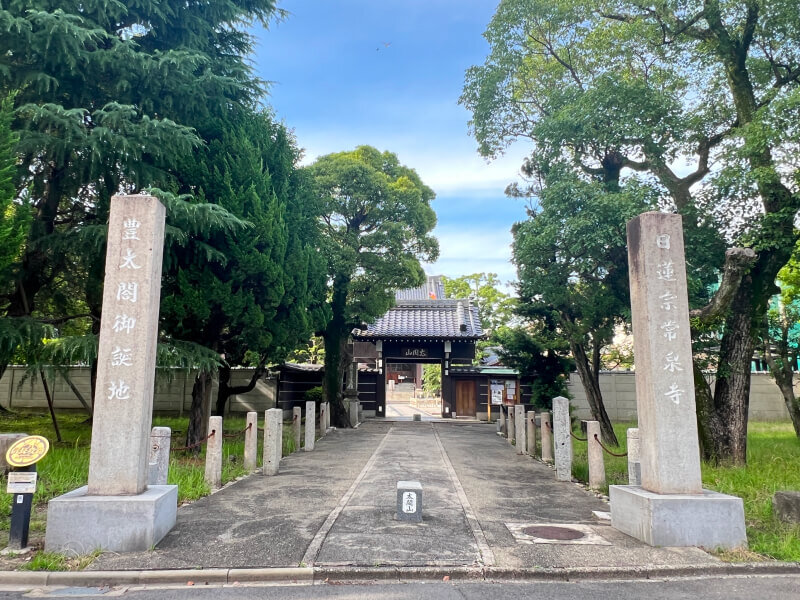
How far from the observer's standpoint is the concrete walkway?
16.1 ft

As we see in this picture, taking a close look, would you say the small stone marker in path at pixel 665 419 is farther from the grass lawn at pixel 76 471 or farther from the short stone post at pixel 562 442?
the grass lawn at pixel 76 471

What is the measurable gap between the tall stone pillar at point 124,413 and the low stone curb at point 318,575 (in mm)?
548

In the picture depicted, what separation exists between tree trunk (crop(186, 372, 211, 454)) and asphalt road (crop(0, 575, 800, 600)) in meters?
7.34

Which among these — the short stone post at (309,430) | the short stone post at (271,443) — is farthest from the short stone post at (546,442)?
the short stone post at (271,443)

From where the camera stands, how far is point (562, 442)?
942cm

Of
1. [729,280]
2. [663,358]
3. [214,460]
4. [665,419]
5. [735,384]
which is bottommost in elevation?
[214,460]

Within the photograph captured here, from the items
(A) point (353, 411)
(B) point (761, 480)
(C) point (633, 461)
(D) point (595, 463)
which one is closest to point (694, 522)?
(C) point (633, 461)

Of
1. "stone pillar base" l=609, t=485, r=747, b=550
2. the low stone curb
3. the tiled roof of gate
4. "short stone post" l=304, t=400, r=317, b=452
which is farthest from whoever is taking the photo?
the tiled roof of gate

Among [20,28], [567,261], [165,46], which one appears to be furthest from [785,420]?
[20,28]

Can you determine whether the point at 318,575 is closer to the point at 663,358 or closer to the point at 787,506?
the point at 663,358

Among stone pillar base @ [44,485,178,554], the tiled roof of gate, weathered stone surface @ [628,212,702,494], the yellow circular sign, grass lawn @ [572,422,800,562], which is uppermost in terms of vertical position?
the tiled roof of gate

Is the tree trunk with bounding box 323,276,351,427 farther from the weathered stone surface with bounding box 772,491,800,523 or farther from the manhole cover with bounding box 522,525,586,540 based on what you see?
the weathered stone surface with bounding box 772,491,800,523

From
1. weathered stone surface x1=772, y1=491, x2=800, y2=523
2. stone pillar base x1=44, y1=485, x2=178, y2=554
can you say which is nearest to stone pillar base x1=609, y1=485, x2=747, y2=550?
weathered stone surface x1=772, y1=491, x2=800, y2=523

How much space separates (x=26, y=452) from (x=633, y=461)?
7174 mm
